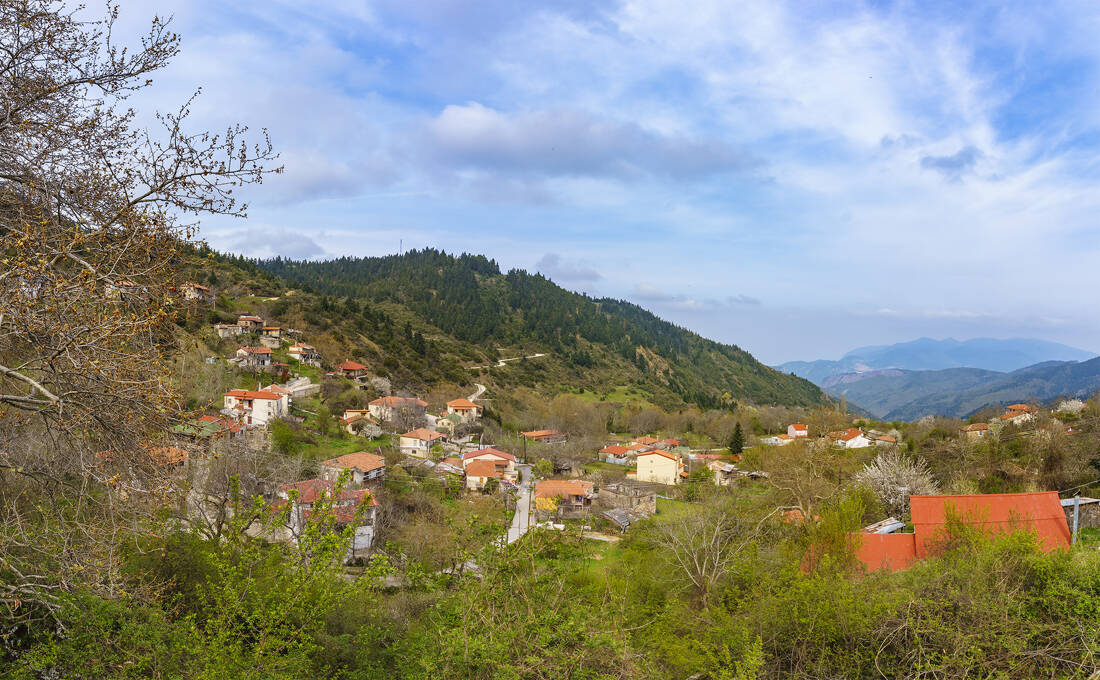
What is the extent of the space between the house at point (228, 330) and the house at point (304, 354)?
4907 millimetres

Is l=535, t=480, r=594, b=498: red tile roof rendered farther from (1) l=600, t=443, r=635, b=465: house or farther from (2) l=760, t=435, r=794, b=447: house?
(2) l=760, t=435, r=794, b=447: house

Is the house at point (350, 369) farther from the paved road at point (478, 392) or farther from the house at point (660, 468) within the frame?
the house at point (660, 468)

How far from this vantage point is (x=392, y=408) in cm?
4628

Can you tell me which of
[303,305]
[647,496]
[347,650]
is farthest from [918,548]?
[303,305]

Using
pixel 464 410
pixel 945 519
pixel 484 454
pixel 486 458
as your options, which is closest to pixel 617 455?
pixel 464 410

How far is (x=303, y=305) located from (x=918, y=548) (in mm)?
70038

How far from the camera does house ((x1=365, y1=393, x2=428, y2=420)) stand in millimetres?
45531

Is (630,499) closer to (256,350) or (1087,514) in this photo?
(1087,514)

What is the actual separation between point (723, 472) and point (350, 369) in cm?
3771

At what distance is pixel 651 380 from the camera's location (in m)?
118

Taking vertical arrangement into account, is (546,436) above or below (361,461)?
below

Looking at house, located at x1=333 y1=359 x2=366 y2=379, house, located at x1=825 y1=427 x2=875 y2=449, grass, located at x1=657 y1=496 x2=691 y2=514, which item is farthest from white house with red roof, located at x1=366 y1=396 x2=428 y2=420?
house, located at x1=825 y1=427 x2=875 y2=449

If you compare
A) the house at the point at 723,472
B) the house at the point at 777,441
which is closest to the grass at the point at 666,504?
the house at the point at 723,472

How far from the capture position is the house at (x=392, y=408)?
45.5m
